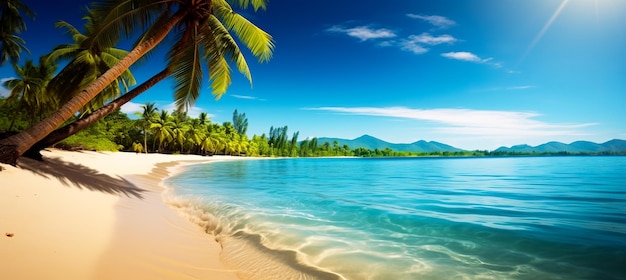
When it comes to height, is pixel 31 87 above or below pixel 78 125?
above

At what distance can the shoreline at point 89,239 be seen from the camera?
282 centimetres

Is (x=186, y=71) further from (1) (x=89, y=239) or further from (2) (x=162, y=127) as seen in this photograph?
(2) (x=162, y=127)

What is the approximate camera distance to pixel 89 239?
3686 mm

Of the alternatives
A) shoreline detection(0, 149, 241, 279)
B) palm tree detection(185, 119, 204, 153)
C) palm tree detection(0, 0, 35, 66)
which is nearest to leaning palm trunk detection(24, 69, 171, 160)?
shoreline detection(0, 149, 241, 279)

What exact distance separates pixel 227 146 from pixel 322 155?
2363 inches

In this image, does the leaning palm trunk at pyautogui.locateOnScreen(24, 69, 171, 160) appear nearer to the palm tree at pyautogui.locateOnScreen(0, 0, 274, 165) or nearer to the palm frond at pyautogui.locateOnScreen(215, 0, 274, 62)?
the palm tree at pyautogui.locateOnScreen(0, 0, 274, 165)

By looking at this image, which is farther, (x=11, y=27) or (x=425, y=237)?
(x=11, y=27)

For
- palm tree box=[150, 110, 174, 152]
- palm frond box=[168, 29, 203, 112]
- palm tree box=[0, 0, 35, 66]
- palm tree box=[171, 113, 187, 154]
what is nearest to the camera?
palm frond box=[168, 29, 203, 112]

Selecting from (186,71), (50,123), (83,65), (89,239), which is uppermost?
(83,65)

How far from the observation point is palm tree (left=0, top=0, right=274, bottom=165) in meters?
8.31

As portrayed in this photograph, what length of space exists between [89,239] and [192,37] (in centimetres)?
776

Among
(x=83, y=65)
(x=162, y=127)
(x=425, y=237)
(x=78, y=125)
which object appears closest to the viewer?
(x=425, y=237)

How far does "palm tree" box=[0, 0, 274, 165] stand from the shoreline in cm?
302

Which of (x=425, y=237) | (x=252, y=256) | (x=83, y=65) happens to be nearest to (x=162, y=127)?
(x=83, y=65)
